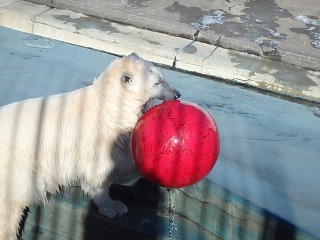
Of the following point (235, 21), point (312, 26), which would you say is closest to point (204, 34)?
point (235, 21)

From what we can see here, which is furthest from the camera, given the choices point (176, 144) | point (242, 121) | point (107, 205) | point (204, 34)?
point (204, 34)

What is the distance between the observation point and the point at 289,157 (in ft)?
15.0

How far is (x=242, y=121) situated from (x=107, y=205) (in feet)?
5.81

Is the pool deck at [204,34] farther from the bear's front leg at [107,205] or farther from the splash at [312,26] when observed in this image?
the bear's front leg at [107,205]

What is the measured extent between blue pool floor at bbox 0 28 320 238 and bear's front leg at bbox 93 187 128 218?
630 mm

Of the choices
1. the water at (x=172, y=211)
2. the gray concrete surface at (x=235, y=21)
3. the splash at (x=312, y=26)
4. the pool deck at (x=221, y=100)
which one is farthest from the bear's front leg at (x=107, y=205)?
the splash at (x=312, y=26)

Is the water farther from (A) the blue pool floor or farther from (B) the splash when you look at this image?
(B) the splash

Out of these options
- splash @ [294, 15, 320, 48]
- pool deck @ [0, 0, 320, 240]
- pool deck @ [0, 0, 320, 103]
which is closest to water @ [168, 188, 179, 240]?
pool deck @ [0, 0, 320, 240]

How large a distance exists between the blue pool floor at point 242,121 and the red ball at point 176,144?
0.72 metres

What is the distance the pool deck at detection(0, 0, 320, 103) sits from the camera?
6.31 meters

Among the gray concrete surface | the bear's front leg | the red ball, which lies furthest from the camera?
the gray concrete surface

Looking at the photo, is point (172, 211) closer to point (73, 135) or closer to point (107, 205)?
point (107, 205)

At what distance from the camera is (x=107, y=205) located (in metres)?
3.86

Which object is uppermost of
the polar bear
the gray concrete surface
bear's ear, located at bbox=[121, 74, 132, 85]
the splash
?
bear's ear, located at bbox=[121, 74, 132, 85]
